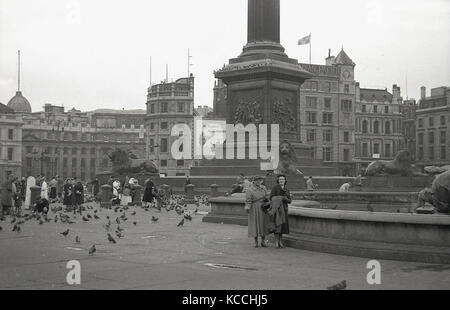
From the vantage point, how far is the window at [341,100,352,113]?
104 metres

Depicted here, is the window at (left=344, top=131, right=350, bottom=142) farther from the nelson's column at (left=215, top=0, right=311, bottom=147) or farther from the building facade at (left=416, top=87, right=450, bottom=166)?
the nelson's column at (left=215, top=0, right=311, bottom=147)

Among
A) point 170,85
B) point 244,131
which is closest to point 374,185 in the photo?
point 244,131

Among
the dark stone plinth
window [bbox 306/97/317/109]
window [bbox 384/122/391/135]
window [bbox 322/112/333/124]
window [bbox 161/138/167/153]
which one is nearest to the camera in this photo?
the dark stone plinth

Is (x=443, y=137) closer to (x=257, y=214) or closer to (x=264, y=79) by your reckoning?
(x=264, y=79)

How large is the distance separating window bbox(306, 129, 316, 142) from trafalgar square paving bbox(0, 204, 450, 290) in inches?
3329

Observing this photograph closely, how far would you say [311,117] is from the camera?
101125 millimetres

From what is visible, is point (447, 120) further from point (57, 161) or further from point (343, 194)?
point (343, 194)

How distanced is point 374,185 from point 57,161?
347ft

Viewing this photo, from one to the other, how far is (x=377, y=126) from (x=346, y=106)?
1134 centimetres

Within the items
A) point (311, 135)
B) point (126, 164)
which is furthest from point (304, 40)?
point (126, 164)

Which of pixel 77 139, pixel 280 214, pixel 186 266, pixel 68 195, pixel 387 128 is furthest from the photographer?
pixel 77 139

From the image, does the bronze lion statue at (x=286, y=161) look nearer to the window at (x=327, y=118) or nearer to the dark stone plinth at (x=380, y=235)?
the dark stone plinth at (x=380, y=235)

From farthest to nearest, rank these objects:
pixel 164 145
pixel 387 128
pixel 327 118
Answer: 1. pixel 387 128
2. pixel 164 145
3. pixel 327 118

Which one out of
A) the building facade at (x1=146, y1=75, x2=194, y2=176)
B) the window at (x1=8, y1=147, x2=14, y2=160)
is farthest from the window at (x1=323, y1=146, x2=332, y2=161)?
the window at (x1=8, y1=147, x2=14, y2=160)
